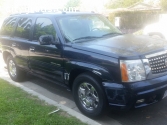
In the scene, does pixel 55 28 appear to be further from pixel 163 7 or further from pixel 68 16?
pixel 163 7

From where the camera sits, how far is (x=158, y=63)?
354 cm

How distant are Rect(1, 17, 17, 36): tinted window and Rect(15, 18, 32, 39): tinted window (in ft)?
1.15

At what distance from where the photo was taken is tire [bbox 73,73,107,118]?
361 centimetres

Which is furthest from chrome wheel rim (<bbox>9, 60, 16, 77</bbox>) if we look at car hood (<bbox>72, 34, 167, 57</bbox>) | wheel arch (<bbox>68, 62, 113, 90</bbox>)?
car hood (<bbox>72, 34, 167, 57</bbox>)

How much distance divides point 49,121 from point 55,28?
1.82 meters

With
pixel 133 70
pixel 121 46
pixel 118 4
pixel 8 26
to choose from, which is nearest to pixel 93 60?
pixel 121 46

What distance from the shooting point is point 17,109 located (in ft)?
13.9

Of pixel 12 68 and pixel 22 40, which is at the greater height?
pixel 22 40

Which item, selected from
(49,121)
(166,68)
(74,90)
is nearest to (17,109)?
(49,121)

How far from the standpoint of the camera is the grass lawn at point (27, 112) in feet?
12.3

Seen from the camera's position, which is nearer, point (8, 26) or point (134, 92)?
point (134, 92)

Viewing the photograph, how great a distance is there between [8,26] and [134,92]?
4421 millimetres

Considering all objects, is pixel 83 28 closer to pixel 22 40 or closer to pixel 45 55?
pixel 45 55

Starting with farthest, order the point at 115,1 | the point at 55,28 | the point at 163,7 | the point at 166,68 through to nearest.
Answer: the point at 115,1 < the point at 163,7 < the point at 55,28 < the point at 166,68
